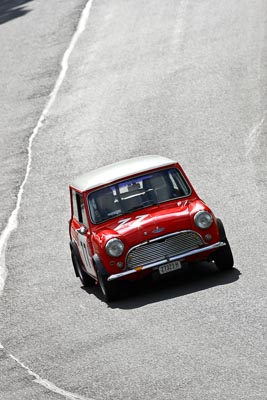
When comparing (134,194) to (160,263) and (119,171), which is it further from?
(160,263)

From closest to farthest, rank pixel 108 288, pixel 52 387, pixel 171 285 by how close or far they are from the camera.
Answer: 1. pixel 52 387
2. pixel 108 288
3. pixel 171 285

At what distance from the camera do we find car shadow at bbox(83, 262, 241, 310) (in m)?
13.0

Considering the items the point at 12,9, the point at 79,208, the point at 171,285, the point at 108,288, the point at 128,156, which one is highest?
the point at 79,208

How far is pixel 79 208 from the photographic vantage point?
1480 centimetres

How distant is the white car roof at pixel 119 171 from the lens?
559 inches

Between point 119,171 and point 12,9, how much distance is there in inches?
1131

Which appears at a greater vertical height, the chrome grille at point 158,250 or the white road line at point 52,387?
the white road line at point 52,387

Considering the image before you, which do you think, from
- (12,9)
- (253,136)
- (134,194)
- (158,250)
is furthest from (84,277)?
(12,9)

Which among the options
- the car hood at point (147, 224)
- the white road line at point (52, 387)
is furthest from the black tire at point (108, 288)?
the white road line at point (52, 387)

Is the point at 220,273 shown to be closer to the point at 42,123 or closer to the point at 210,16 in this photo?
the point at 42,123

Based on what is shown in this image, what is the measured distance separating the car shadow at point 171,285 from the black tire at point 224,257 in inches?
4.5

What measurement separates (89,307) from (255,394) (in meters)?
5.42

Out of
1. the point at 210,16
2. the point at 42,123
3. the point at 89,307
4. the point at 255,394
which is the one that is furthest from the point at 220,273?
the point at 210,16

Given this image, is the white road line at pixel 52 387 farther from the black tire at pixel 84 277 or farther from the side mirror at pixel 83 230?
the black tire at pixel 84 277
